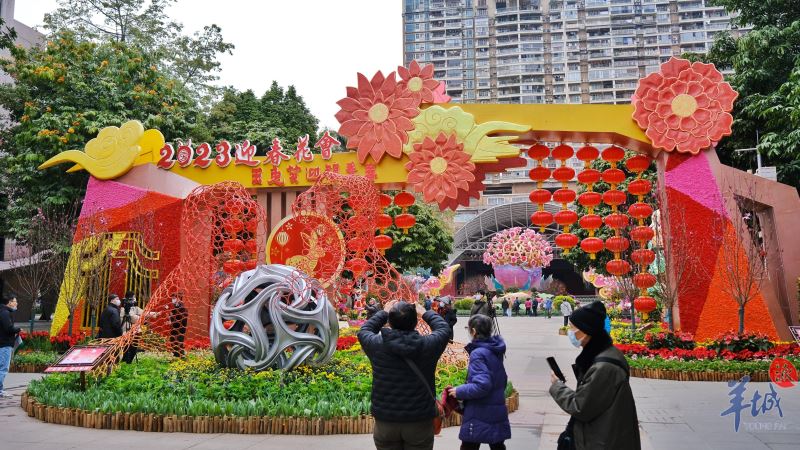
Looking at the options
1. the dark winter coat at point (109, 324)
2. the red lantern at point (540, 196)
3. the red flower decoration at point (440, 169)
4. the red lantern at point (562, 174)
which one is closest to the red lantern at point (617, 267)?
the red lantern at point (540, 196)

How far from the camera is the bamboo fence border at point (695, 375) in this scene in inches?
405

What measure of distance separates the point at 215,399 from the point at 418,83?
7.70 m

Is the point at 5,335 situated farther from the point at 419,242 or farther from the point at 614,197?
the point at 419,242

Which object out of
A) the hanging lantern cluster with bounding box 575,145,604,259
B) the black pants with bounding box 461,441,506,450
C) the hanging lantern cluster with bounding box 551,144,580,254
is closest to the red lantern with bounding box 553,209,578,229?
the hanging lantern cluster with bounding box 551,144,580,254

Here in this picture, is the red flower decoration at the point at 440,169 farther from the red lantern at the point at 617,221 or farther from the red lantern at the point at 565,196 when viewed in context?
the red lantern at the point at 617,221

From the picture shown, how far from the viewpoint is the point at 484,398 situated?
430 cm

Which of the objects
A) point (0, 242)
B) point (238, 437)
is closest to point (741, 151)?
point (238, 437)

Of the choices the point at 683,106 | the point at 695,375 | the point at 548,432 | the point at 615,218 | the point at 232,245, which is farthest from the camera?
the point at 615,218

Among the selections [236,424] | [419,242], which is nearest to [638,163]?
[236,424]

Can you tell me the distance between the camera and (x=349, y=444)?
20.3 ft

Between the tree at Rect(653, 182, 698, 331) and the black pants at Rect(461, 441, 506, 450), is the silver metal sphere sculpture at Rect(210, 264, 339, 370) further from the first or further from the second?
the tree at Rect(653, 182, 698, 331)

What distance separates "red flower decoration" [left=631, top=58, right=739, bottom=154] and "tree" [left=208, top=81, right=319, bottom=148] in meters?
16.6

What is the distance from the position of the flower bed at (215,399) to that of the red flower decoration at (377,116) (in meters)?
5.42

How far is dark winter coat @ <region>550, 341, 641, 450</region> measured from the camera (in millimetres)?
3188
